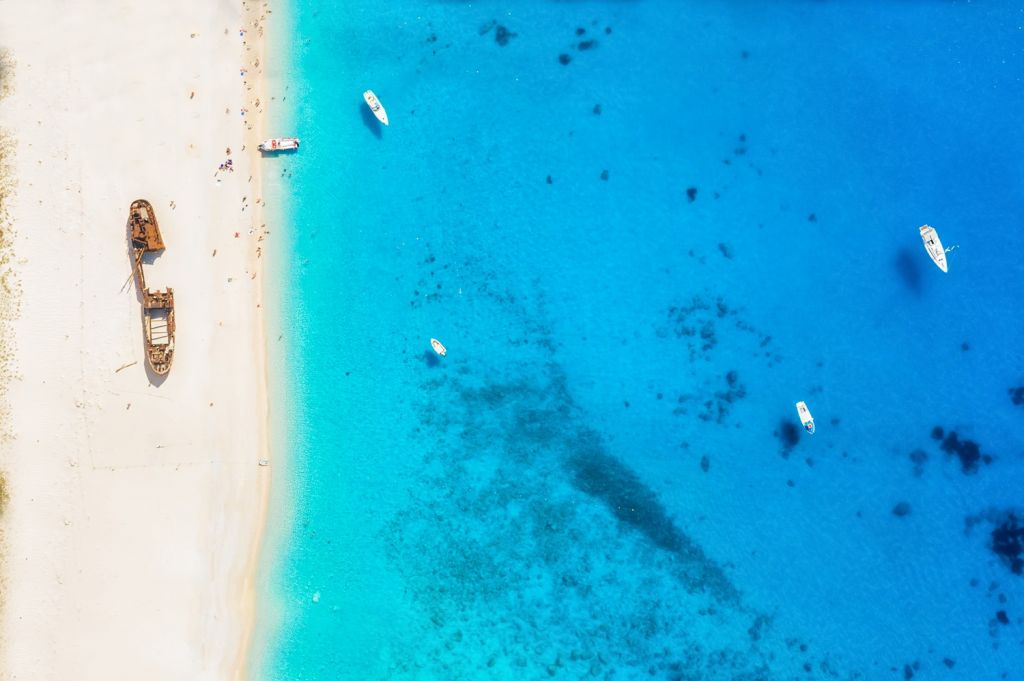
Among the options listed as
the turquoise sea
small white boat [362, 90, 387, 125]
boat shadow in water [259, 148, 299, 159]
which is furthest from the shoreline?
small white boat [362, 90, 387, 125]

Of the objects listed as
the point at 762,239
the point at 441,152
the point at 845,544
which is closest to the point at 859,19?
the point at 762,239

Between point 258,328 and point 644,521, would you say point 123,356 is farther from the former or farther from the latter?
point 644,521

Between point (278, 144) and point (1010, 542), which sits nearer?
point (278, 144)

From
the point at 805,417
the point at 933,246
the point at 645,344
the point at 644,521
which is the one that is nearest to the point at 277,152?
the point at 645,344

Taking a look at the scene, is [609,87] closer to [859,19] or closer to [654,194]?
[654,194]

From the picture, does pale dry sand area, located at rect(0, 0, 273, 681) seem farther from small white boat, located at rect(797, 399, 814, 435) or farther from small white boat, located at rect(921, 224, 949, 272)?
small white boat, located at rect(921, 224, 949, 272)

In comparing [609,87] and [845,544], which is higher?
[609,87]

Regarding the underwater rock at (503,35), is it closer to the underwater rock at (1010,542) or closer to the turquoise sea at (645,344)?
the turquoise sea at (645,344)
